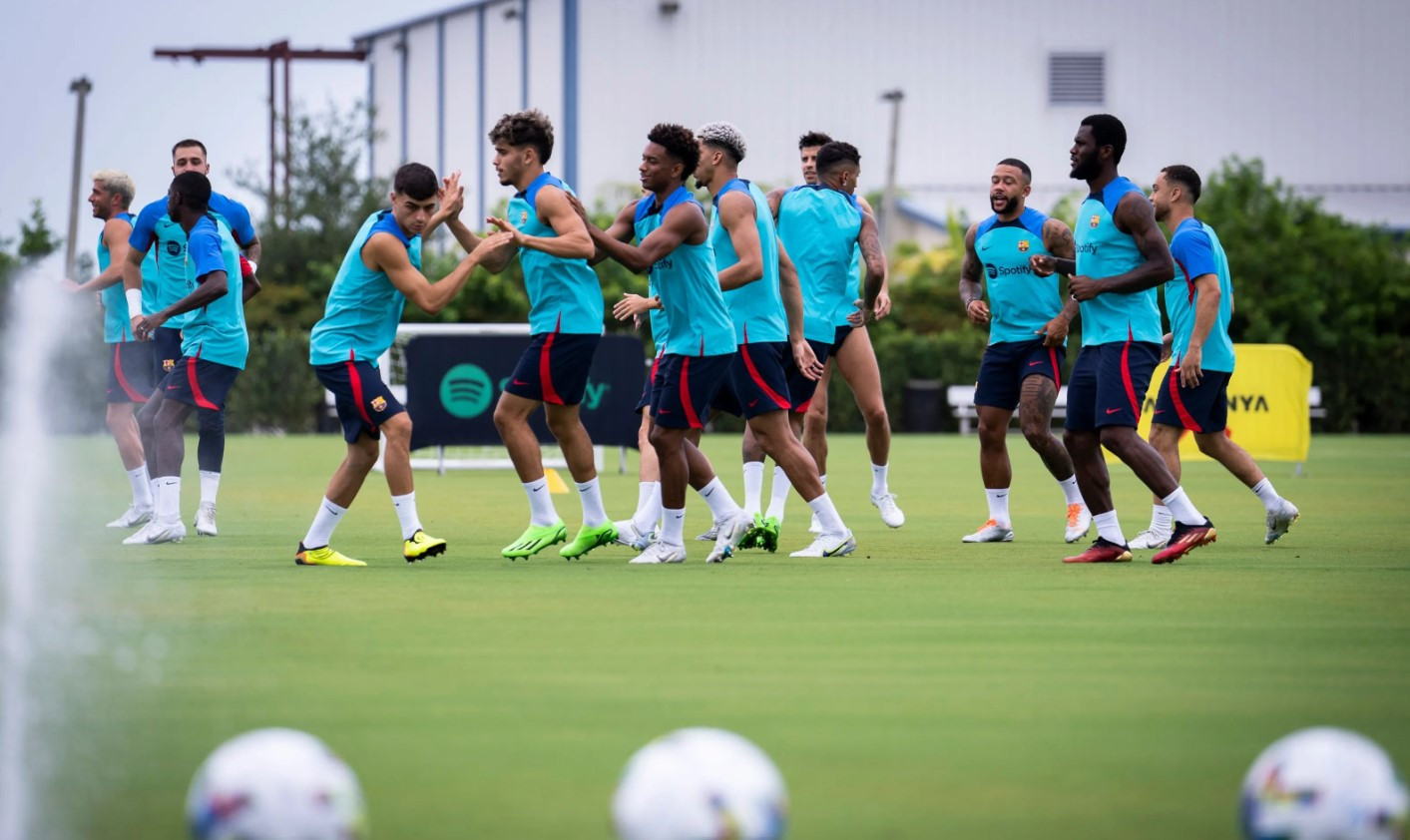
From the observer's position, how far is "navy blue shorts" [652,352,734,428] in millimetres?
9703

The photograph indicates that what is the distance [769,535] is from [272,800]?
716cm

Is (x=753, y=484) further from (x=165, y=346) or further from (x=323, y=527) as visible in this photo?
(x=165, y=346)

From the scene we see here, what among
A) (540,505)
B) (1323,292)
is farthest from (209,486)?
(1323,292)

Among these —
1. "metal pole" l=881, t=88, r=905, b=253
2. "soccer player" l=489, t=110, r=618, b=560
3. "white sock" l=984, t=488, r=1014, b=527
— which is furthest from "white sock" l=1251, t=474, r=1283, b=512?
"metal pole" l=881, t=88, r=905, b=253

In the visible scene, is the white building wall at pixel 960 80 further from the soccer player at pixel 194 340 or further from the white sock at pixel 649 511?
the white sock at pixel 649 511

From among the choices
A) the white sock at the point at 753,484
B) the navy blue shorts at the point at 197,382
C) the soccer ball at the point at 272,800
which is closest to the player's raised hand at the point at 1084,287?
the white sock at the point at 753,484

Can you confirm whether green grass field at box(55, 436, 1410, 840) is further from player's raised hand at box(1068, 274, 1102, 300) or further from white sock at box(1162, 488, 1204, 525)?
player's raised hand at box(1068, 274, 1102, 300)

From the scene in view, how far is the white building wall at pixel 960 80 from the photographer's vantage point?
4897 cm

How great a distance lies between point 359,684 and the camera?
18.6ft

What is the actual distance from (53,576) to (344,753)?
4.83m

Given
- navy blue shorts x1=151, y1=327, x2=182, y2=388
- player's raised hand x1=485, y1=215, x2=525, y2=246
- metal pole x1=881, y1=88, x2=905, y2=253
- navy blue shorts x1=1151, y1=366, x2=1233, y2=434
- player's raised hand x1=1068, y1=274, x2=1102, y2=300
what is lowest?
navy blue shorts x1=1151, y1=366, x2=1233, y2=434

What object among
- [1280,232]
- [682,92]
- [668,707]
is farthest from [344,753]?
[682,92]

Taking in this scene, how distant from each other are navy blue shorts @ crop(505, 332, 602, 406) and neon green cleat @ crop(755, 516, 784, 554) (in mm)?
1415

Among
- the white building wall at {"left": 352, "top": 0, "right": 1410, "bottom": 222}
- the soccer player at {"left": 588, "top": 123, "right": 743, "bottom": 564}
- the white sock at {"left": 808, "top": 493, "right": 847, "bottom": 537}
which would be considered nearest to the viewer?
the soccer player at {"left": 588, "top": 123, "right": 743, "bottom": 564}
